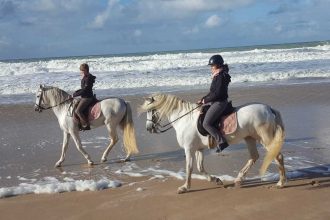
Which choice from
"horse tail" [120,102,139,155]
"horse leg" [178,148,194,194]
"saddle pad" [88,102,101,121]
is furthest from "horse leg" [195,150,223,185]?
"saddle pad" [88,102,101,121]

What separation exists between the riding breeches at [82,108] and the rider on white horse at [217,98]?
3.54 meters

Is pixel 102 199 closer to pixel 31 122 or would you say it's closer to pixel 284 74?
pixel 31 122

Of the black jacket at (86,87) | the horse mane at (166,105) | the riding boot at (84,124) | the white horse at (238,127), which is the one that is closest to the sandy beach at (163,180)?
the white horse at (238,127)

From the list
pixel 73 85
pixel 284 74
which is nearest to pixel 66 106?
pixel 73 85

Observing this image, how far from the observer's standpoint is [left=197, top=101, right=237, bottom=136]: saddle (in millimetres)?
6711

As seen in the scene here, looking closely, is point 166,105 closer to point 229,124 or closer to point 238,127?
point 229,124

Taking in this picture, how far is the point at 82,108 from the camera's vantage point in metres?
9.39

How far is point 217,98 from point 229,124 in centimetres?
43

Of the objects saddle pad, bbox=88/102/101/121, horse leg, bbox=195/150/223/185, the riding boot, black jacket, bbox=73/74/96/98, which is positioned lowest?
horse leg, bbox=195/150/223/185

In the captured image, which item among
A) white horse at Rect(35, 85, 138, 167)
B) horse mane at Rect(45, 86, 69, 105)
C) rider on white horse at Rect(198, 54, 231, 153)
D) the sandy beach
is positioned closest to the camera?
the sandy beach

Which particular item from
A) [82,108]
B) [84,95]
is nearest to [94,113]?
[82,108]

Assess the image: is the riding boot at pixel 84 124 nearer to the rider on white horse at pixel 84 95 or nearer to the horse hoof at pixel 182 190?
the rider on white horse at pixel 84 95

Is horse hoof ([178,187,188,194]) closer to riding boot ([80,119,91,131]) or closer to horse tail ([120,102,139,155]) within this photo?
horse tail ([120,102,139,155])

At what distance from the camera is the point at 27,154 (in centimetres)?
991
